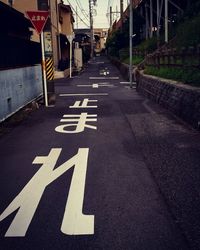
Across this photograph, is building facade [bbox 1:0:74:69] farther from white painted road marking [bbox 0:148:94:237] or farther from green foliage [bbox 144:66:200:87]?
white painted road marking [bbox 0:148:94:237]

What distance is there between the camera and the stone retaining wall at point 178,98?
344 inches

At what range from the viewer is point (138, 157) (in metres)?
6.39

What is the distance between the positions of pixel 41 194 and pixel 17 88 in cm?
768

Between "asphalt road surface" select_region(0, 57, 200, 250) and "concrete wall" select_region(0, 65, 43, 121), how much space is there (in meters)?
1.33

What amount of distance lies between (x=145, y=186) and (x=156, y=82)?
9.35 metres

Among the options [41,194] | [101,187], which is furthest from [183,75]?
[41,194]

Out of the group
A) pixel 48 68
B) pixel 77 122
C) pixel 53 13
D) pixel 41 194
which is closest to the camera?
pixel 41 194

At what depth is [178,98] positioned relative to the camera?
406 inches

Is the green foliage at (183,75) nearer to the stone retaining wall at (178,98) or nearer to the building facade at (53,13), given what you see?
the stone retaining wall at (178,98)

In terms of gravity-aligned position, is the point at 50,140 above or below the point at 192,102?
below

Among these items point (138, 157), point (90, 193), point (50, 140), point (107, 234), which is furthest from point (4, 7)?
point (107, 234)

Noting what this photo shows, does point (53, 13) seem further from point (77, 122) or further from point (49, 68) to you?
point (77, 122)

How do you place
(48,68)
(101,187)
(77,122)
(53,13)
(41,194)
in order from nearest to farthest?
(41,194)
(101,187)
(77,122)
(48,68)
(53,13)

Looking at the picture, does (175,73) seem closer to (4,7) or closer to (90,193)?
(4,7)
